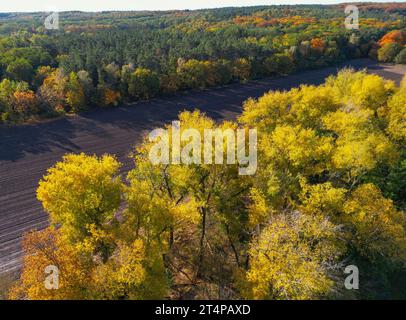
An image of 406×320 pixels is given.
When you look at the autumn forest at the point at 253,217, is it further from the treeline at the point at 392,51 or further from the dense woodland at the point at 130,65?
the treeline at the point at 392,51

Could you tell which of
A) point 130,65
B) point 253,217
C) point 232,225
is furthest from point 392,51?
point 232,225

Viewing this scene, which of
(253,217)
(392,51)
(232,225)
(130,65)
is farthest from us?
(392,51)

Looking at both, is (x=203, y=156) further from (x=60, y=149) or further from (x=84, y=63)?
(x=84, y=63)

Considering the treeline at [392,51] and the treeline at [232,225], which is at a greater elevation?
the treeline at [392,51]

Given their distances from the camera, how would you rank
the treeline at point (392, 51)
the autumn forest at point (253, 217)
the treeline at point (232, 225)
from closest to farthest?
the treeline at point (232, 225) → the autumn forest at point (253, 217) → the treeline at point (392, 51)

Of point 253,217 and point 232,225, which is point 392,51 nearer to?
point 253,217

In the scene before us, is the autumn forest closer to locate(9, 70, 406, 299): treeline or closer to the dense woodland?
locate(9, 70, 406, 299): treeline

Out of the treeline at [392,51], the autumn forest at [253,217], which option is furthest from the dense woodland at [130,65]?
the autumn forest at [253,217]
